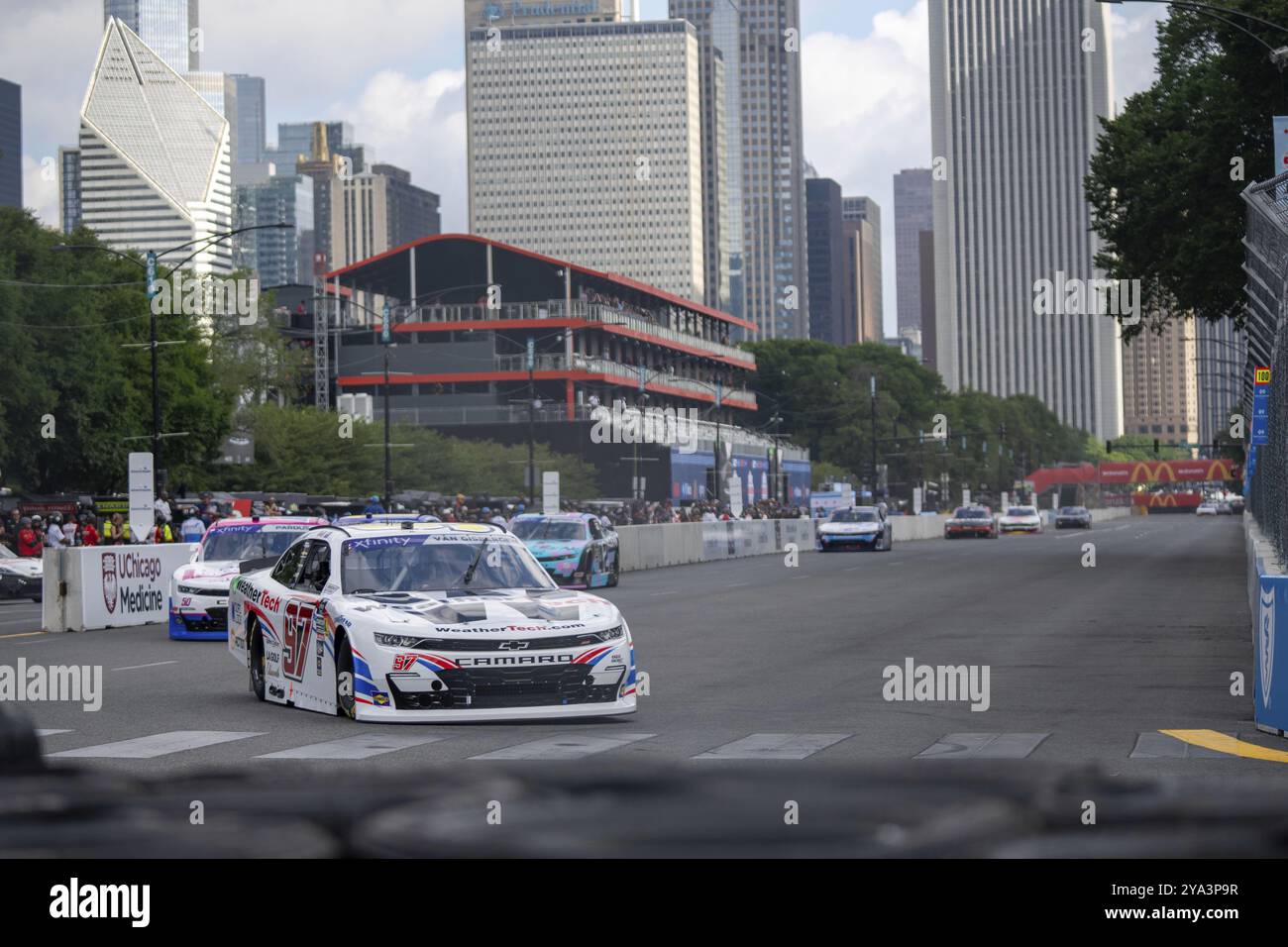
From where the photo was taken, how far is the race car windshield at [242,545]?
23.0m

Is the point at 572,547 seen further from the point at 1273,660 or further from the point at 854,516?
the point at 854,516

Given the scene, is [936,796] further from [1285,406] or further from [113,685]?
[113,685]

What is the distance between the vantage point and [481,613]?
39.8 ft

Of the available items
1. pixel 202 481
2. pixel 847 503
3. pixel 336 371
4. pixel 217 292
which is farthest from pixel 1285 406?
pixel 336 371

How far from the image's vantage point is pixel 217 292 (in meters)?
98.2

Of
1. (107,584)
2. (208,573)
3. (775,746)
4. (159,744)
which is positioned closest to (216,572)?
(208,573)

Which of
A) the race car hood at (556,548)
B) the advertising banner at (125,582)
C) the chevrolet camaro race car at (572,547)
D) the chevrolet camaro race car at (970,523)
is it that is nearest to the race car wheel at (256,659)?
the advertising banner at (125,582)

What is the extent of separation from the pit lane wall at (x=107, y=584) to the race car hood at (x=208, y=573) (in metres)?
2.57

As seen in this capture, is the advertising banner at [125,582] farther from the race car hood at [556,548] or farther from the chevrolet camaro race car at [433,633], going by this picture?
the chevrolet camaro race car at [433,633]

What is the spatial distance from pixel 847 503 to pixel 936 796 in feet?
297

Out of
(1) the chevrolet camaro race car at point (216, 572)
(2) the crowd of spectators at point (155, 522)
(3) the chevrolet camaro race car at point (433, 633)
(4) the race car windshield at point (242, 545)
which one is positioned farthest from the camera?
(2) the crowd of spectators at point (155, 522)

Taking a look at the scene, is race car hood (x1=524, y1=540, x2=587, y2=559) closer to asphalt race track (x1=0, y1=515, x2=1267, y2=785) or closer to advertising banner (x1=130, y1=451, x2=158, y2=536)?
asphalt race track (x1=0, y1=515, x2=1267, y2=785)

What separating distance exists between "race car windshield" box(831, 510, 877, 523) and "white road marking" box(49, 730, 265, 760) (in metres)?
45.7

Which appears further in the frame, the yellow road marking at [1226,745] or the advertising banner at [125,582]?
the advertising banner at [125,582]
